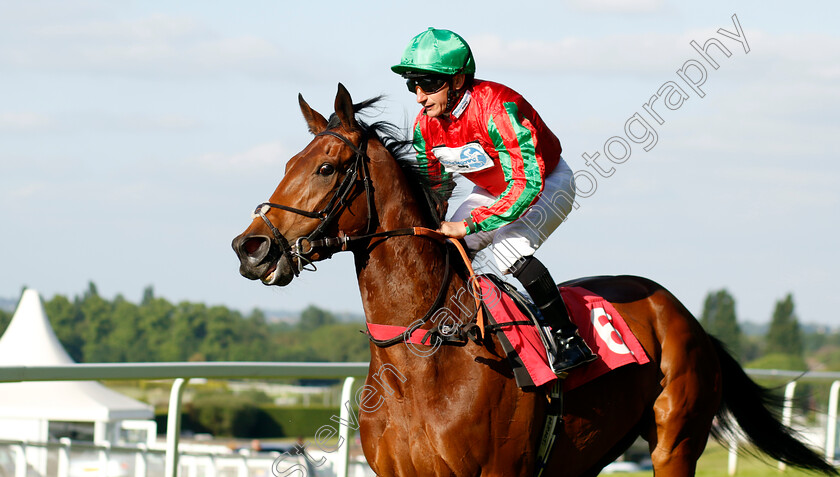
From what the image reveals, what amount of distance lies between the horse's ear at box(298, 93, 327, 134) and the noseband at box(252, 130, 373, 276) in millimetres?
91

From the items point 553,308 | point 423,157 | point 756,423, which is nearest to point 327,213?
point 423,157

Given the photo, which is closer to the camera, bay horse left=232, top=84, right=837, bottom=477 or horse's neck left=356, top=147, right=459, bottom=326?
bay horse left=232, top=84, right=837, bottom=477

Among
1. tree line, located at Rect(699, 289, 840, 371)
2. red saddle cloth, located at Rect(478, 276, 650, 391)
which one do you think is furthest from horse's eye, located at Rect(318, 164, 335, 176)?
tree line, located at Rect(699, 289, 840, 371)

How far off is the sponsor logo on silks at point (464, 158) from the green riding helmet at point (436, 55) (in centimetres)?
29

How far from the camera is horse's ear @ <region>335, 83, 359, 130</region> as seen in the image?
10.5ft

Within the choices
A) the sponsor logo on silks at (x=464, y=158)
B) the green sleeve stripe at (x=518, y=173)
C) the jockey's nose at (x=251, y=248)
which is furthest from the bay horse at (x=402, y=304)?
the green sleeve stripe at (x=518, y=173)

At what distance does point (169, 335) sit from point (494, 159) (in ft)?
159

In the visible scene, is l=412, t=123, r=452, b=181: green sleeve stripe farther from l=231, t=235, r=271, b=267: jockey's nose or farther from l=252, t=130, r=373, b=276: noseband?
l=231, t=235, r=271, b=267: jockey's nose

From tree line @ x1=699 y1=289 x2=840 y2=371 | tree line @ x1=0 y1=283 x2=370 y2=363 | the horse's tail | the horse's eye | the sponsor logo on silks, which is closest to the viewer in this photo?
the horse's eye

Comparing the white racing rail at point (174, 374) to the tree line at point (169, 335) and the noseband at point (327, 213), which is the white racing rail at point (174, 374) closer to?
the noseband at point (327, 213)

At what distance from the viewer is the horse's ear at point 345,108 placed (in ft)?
10.5

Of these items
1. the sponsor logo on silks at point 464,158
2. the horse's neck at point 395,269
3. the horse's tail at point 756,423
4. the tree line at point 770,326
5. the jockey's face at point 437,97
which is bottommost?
the tree line at point 770,326

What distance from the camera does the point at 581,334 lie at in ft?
11.7

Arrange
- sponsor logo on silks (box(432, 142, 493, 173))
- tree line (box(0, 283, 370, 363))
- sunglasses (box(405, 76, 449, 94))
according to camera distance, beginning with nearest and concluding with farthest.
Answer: sunglasses (box(405, 76, 449, 94))
sponsor logo on silks (box(432, 142, 493, 173))
tree line (box(0, 283, 370, 363))
